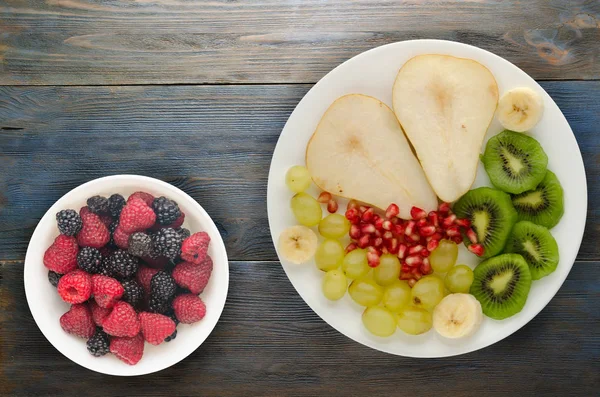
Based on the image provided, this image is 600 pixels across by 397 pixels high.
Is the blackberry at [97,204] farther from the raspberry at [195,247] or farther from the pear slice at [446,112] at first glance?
the pear slice at [446,112]

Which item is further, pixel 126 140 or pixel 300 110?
pixel 126 140

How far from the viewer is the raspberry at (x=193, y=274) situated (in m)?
1.37

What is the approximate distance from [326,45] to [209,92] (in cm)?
32

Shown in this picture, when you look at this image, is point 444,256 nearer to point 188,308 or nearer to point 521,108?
point 521,108

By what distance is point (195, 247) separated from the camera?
1.33m

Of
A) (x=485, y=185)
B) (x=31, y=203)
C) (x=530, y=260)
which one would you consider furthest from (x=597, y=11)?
(x=31, y=203)

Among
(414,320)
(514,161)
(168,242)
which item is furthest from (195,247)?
(514,161)

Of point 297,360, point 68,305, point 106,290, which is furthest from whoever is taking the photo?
point 297,360

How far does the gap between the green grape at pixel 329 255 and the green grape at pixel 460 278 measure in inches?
9.9

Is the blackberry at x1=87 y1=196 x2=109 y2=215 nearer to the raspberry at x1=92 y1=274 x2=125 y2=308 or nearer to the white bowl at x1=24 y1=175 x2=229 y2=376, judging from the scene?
the white bowl at x1=24 y1=175 x2=229 y2=376

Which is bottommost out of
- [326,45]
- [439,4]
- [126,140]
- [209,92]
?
[126,140]

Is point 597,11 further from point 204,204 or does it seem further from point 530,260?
point 204,204

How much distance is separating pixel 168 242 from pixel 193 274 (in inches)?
3.8

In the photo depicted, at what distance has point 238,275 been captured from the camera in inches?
60.4
